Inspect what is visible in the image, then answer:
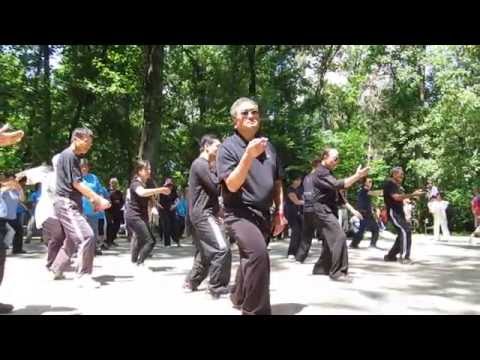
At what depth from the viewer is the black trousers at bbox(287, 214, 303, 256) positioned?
11781mm

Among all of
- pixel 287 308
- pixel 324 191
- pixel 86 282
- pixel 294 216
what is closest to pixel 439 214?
pixel 294 216

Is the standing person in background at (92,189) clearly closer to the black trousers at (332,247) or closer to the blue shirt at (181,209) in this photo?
the black trousers at (332,247)

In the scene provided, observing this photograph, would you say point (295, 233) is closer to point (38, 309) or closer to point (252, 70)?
point (38, 309)

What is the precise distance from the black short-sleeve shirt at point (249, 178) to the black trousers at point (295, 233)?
647cm

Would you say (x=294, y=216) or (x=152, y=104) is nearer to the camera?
(x=294, y=216)

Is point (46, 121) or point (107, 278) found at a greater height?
point (46, 121)

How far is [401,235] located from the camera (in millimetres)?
10773

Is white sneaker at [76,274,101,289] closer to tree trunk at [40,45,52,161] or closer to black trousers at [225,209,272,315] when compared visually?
black trousers at [225,209,272,315]

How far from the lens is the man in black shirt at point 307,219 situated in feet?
29.2

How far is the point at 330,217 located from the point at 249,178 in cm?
355

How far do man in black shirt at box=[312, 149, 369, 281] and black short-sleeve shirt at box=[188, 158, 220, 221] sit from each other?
2.02 meters

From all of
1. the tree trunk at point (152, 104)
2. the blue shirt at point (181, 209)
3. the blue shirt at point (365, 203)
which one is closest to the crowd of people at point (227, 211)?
the blue shirt at point (365, 203)

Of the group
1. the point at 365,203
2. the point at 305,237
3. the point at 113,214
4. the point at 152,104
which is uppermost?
the point at 152,104

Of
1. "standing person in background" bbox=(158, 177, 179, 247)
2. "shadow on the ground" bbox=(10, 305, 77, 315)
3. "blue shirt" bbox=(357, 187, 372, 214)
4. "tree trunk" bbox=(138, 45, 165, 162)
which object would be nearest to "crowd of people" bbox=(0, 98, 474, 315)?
"shadow on the ground" bbox=(10, 305, 77, 315)
